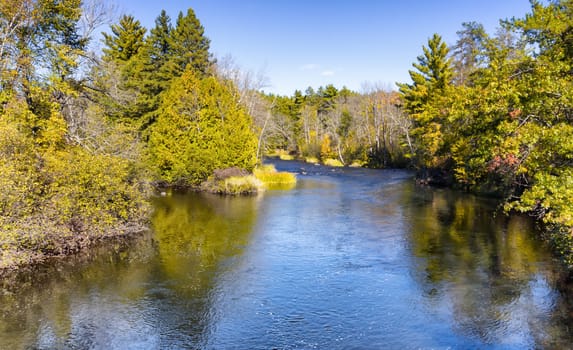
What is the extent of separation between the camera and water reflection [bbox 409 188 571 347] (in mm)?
12227

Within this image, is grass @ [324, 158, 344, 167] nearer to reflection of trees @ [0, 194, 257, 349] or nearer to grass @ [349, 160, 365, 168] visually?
grass @ [349, 160, 365, 168]

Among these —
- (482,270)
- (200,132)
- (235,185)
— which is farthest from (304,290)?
(200,132)

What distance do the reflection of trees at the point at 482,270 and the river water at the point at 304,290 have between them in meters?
0.07

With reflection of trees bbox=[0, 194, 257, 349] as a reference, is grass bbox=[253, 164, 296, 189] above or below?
above

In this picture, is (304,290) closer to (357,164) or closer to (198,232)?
(198,232)

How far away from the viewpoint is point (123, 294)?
1461cm

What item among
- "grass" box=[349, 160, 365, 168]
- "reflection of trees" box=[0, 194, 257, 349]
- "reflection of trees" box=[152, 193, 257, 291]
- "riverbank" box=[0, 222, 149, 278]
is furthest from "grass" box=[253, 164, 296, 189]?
"grass" box=[349, 160, 365, 168]

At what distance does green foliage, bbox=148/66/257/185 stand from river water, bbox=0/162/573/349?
14.0 meters

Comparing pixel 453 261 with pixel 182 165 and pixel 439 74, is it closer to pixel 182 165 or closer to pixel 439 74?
pixel 182 165

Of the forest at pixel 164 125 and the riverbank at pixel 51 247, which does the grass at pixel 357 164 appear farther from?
the riverbank at pixel 51 247

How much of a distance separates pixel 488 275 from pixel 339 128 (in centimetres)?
6180

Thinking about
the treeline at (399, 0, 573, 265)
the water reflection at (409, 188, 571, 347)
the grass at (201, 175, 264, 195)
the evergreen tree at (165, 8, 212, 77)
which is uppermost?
the evergreen tree at (165, 8, 212, 77)

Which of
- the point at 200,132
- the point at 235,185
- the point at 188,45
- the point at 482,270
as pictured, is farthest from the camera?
the point at 188,45

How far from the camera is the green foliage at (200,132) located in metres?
39.3
